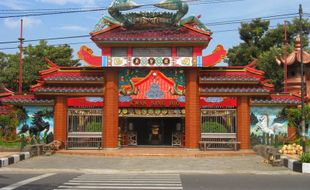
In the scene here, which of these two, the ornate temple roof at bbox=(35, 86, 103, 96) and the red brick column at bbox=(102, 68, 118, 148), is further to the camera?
the ornate temple roof at bbox=(35, 86, 103, 96)

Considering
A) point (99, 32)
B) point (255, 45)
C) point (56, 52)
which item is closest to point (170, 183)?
point (99, 32)

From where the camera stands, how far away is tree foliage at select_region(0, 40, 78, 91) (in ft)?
150

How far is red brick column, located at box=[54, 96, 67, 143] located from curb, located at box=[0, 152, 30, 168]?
3406mm

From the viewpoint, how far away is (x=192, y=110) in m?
22.8

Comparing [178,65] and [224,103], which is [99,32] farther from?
[224,103]

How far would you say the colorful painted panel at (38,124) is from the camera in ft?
80.8

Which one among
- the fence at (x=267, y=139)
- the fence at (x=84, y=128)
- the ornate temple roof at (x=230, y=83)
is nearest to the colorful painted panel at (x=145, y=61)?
the ornate temple roof at (x=230, y=83)

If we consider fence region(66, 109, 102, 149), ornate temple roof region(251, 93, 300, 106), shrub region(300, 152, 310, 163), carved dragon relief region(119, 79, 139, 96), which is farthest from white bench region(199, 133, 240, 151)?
shrub region(300, 152, 310, 163)

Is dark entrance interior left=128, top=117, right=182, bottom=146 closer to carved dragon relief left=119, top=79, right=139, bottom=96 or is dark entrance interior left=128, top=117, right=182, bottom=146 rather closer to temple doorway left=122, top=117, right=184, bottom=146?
temple doorway left=122, top=117, right=184, bottom=146

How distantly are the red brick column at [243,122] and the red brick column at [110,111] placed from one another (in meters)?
6.65

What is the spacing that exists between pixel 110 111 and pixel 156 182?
10798 millimetres

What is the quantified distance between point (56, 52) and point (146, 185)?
3814cm

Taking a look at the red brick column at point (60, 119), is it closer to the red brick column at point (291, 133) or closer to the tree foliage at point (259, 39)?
the red brick column at point (291, 133)

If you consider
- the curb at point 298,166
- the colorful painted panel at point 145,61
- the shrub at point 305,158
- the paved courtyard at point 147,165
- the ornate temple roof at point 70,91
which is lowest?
the paved courtyard at point 147,165
